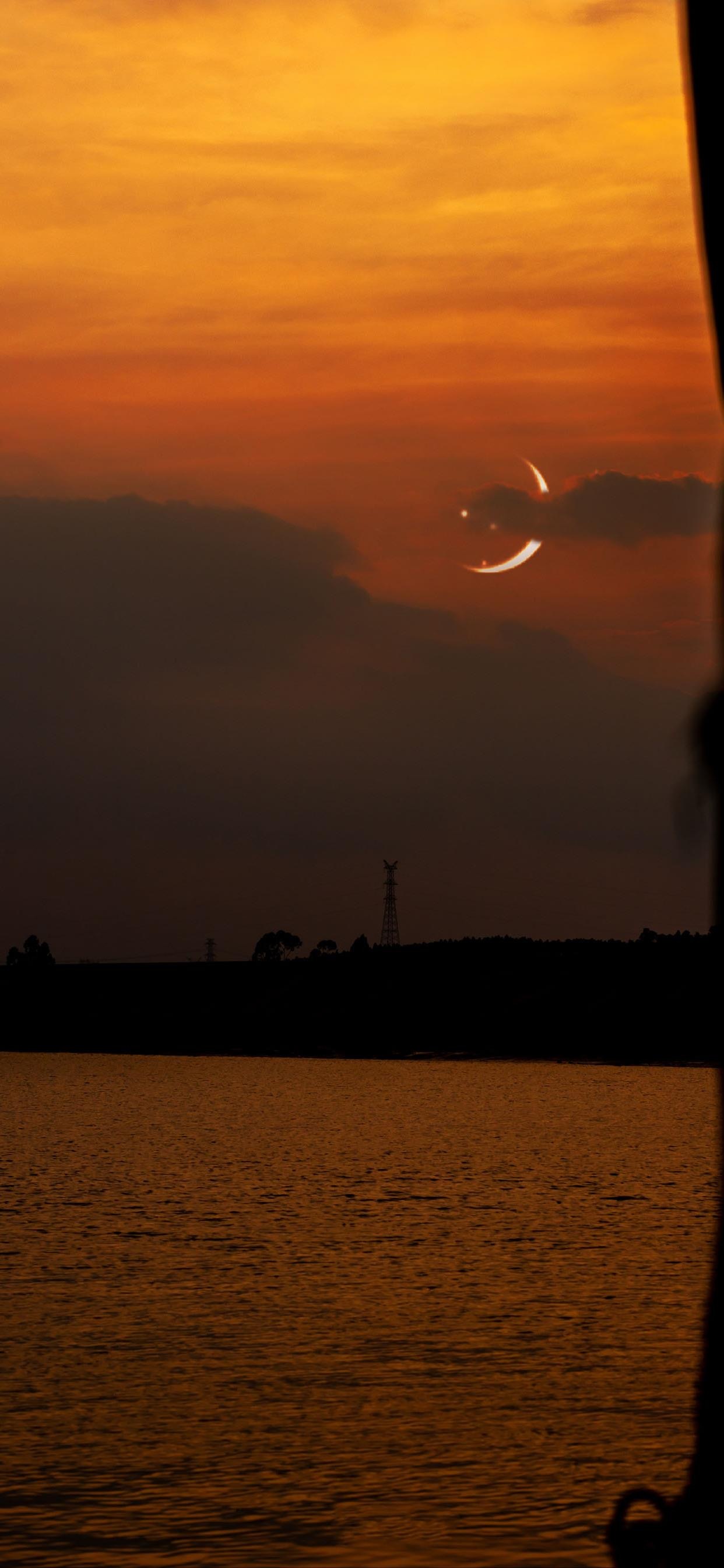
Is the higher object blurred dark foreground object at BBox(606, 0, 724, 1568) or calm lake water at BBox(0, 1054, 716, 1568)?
blurred dark foreground object at BBox(606, 0, 724, 1568)

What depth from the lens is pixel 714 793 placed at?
25.5 feet

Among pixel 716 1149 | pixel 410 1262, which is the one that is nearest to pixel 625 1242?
pixel 410 1262

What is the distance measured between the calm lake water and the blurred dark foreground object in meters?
11.2

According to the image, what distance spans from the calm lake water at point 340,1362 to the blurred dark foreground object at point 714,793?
36.9 feet

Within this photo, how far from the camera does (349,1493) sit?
21.4 meters

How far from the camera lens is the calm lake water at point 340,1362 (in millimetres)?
20172

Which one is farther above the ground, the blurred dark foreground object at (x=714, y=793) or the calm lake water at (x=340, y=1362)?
the blurred dark foreground object at (x=714, y=793)

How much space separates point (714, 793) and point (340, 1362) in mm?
23582

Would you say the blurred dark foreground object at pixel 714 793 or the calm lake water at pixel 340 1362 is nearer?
the blurred dark foreground object at pixel 714 793

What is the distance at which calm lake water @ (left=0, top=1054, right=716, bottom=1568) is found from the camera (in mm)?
20172

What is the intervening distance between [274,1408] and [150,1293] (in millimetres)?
11322

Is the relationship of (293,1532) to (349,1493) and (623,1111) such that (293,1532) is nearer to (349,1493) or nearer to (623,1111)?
(349,1493)

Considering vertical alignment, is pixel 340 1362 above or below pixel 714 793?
below

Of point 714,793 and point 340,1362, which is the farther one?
point 340,1362
